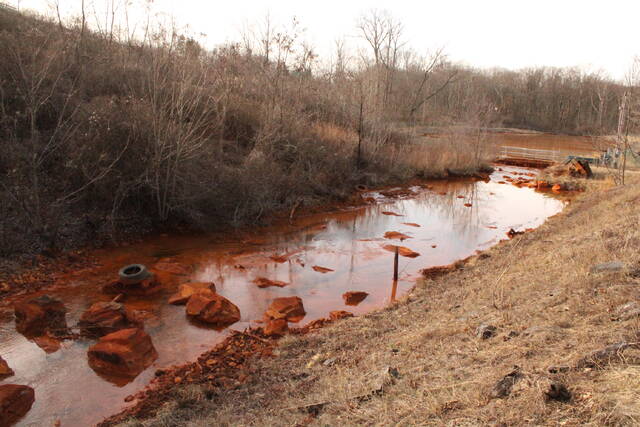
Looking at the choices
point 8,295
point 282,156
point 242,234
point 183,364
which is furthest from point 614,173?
point 8,295

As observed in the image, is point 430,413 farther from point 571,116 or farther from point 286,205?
point 571,116

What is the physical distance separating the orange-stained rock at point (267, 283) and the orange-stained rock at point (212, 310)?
1.50m

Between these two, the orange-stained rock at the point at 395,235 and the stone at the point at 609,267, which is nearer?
the stone at the point at 609,267

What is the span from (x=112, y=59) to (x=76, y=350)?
1286cm

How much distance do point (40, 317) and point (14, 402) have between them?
235cm

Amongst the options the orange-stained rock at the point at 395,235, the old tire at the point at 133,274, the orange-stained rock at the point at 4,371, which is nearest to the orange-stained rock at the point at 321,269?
the orange-stained rock at the point at 395,235

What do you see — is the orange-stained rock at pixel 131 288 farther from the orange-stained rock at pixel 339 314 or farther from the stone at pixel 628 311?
the stone at pixel 628 311

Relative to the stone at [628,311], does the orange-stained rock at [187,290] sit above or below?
below

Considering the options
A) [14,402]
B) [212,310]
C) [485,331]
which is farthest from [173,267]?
[485,331]

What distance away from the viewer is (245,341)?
691cm

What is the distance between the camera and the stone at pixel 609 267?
565 centimetres

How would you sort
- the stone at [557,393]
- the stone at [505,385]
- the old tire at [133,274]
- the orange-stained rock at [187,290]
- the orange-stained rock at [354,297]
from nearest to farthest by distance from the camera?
the stone at [557,393] < the stone at [505,385] < the orange-stained rock at [187,290] < the old tire at [133,274] < the orange-stained rock at [354,297]

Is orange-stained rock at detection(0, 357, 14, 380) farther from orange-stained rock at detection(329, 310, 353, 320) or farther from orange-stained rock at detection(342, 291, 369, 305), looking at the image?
orange-stained rock at detection(342, 291, 369, 305)

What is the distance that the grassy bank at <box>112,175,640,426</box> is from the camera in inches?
125
